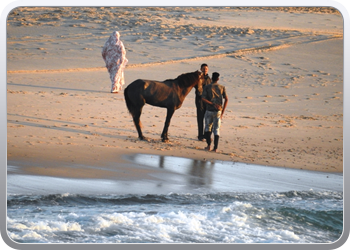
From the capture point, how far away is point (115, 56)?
15211 mm

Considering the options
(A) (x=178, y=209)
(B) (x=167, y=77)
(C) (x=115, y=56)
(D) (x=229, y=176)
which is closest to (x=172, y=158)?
(D) (x=229, y=176)

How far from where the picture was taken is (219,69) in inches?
785

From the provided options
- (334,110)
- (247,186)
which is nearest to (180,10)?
(334,110)

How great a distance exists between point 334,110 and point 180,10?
697 inches

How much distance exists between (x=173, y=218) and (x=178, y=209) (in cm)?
27

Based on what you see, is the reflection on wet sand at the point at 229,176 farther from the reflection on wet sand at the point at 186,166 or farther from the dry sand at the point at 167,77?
the dry sand at the point at 167,77

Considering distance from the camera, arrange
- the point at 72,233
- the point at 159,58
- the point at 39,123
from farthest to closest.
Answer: the point at 159,58
the point at 39,123
the point at 72,233

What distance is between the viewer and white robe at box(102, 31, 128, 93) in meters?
15.2

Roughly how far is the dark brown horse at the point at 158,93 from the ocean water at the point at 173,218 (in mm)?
3188

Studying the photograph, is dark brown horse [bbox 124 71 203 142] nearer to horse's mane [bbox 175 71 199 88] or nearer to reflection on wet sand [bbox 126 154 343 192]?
horse's mane [bbox 175 71 199 88]

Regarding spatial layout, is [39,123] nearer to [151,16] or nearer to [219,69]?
[219,69]

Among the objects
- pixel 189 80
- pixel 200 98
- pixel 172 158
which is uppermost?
pixel 189 80

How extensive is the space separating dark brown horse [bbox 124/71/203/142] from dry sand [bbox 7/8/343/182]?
0.54 m

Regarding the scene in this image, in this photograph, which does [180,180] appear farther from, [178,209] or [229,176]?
[178,209]
